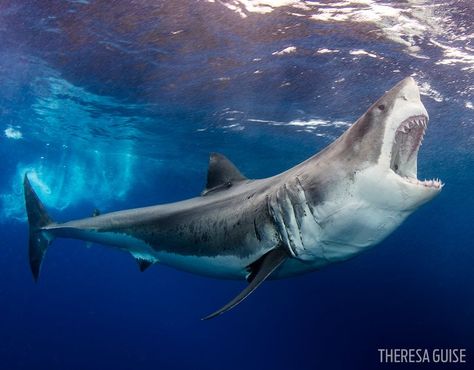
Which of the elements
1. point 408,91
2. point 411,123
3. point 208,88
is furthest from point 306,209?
point 208,88

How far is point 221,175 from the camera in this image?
582 centimetres

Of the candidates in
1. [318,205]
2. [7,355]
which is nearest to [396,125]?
[318,205]

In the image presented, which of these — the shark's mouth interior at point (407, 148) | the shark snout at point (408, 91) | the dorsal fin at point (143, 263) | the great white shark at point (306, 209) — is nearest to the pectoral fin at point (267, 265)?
the great white shark at point (306, 209)

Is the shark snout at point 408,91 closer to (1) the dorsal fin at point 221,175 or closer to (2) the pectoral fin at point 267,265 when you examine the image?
(2) the pectoral fin at point 267,265

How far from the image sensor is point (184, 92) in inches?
650

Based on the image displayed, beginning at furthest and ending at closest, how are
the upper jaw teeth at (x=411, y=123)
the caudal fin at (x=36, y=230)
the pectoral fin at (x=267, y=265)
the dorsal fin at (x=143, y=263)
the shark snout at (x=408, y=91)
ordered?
the caudal fin at (x=36, y=230) < the dorsal fin at (x=143, y=263) < the pectoral fin at (x=267, y=265) < the upper jaw teeth at (x=411, y=123) < the shark snout at (x=408, y=91)

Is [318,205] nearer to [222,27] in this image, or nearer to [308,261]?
[308,261]

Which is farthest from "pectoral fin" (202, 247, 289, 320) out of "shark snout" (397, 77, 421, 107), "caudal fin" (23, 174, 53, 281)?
"caudal fin" (23, 174, 53, 281)

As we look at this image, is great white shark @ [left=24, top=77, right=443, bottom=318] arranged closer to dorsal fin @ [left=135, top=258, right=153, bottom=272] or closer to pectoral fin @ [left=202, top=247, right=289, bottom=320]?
pectoral fin @ [left=202, top=247, right=289, bottom=320]

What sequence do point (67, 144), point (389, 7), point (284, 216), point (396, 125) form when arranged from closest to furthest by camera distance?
point (396, 125), point (284, 216), point (389, 7), point (67, 144)

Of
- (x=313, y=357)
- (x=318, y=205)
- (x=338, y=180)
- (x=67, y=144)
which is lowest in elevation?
(x=313, y=357)

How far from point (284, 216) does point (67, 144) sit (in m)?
29.3

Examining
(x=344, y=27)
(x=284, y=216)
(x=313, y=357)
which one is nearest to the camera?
(x=284, y=216)

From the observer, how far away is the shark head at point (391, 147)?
109 inches
